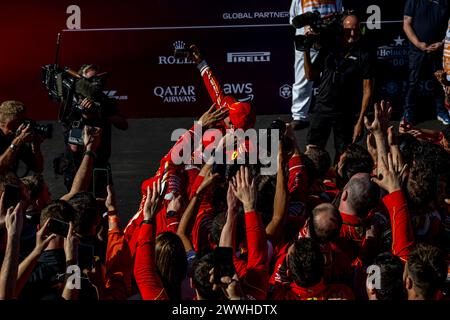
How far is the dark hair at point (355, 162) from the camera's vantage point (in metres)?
7.67

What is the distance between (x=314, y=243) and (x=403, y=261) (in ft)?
2.09

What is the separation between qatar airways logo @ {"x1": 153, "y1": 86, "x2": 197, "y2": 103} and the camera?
1226cm

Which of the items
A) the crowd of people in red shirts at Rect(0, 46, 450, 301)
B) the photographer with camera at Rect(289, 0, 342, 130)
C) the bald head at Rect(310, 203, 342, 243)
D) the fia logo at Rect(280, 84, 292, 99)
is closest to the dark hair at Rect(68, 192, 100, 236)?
the crowd of people in red shirts at Rect(0, 46, 450, 301)

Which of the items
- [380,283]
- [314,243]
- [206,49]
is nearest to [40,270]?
[314,243]

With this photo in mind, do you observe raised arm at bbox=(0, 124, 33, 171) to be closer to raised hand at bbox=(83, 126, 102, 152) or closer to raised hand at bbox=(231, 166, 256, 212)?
raised hand at bbox=(83, 126, 102, 152)

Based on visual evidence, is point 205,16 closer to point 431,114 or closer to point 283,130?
point 431,114

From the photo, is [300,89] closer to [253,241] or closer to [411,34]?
[411,34]

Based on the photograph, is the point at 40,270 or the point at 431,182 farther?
the point at 431,182

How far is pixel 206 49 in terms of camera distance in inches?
479

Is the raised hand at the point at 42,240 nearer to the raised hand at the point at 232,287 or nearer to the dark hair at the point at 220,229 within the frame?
the raised hand at the point at 232,287

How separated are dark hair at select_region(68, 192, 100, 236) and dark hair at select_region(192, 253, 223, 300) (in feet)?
3.83

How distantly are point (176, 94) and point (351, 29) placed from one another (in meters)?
3.08

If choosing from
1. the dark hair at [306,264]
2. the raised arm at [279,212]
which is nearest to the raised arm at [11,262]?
the dark hair at [306,264]

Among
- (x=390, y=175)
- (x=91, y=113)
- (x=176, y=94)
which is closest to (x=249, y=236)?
(x=390, y=175)
